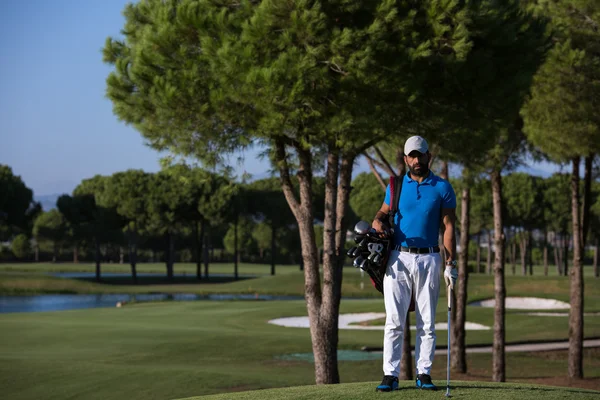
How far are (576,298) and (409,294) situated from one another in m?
14.1

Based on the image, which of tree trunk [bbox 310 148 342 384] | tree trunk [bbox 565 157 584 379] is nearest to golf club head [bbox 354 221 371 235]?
tree trunk [bbox 310 148 342 384]

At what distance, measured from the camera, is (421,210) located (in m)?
8.17

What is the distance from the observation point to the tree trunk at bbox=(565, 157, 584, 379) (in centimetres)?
2022

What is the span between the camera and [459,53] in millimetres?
12883

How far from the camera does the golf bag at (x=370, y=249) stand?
804cm

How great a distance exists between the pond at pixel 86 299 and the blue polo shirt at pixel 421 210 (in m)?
45.0

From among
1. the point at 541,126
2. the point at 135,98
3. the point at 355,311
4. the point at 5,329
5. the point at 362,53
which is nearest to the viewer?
the point at 362,53

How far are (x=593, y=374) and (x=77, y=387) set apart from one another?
12870mm

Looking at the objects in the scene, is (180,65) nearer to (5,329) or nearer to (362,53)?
(362,53)

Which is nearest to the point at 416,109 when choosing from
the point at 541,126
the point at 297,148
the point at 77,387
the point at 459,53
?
the point at 459,53

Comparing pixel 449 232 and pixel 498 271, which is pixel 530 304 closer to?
pixel 498 271

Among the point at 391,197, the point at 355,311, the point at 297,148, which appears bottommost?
the point at 355,311

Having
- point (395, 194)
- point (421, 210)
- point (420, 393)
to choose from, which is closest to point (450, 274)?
point (421, 210)

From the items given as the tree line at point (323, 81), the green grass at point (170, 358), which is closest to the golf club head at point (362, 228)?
the green grass at point (170, 358)
